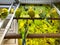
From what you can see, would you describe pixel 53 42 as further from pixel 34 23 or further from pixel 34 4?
pixel 34 4

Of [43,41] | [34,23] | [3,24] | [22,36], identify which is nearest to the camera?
[22,36]

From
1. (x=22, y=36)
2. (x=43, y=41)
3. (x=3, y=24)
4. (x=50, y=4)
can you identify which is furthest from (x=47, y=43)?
(x=22, y=36)

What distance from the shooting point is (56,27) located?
226cm

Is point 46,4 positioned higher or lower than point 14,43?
higher

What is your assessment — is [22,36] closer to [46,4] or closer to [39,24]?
→ [39,24]

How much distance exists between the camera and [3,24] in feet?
3.94

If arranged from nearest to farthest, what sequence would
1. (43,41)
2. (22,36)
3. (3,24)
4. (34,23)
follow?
(22,36) → (3,24) → (43,41) → (34,23)

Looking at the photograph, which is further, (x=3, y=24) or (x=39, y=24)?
(x=39, y=24)

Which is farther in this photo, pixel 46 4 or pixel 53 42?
pixel 46 4

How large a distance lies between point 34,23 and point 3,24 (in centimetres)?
109

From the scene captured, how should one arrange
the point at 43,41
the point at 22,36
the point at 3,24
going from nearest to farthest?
1. the point at 22,36
2. the point at 3,24
3. the point at 43,41

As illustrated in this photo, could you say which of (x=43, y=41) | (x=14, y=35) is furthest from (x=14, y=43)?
(x=14, y=35)

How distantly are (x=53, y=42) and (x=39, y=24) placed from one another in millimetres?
333

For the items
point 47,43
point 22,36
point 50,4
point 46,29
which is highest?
point 50,4
